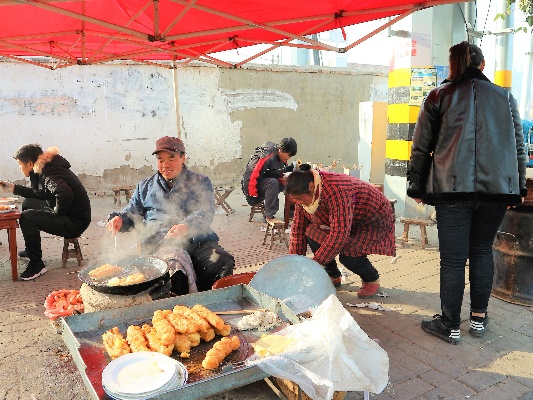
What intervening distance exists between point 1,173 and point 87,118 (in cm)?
230

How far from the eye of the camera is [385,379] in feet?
8.02

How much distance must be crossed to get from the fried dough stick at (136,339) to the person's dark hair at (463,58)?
300cm

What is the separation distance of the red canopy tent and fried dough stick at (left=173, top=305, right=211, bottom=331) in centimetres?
239

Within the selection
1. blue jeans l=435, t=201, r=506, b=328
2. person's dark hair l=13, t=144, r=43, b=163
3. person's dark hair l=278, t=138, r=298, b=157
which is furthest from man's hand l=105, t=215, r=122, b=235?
person's dark hair l=278, t=138, r=298, b=157

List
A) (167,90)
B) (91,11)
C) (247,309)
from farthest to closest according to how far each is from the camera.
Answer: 1. (167,90)
2. (91,11)
3. (247,309)

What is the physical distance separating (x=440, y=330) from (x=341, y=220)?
126 centimetres

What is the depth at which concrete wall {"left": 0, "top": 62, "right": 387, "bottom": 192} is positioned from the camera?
33.5ft

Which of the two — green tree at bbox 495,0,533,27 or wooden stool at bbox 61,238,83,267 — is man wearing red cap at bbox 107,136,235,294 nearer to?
wooden stool at bbox 61,238,83,267

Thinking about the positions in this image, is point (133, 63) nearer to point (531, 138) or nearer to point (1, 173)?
point (1, 173)

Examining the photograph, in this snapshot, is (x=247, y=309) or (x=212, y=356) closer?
(x=212, y=356)

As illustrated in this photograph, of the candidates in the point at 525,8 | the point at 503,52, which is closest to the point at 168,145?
the point at 525,8

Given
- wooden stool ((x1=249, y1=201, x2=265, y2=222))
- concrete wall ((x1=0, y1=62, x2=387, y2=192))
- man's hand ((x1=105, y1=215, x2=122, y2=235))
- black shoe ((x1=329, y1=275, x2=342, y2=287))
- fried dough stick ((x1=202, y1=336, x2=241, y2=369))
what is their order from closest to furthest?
fried dough stick ((x1=202, y1=336, x2=241, y2=369)), man's hand ((x1=105, y1=215, x2=122, y2=235)), black shoe ((x1=329, y1=275, x2=342, y2=287)), wooden stool ((x1=249, y1=201, x2=265, y2=222)), concrete wall ((x1=0, y1=62, x2=387, y2=192))

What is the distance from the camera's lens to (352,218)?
431 cm

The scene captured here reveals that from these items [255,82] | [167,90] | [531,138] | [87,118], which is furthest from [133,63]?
[531,138]
